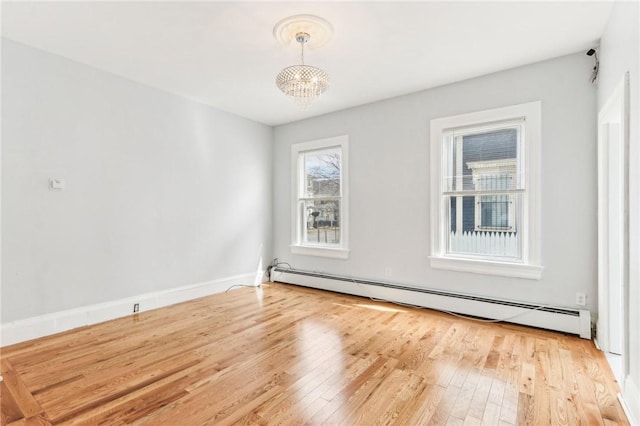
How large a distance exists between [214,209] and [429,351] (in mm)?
3393

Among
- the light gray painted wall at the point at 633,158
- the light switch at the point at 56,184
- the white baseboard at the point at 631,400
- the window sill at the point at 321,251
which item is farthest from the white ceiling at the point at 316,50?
the white baseboard at the point at 631,400

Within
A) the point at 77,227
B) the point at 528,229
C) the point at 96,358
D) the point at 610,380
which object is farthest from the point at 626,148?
the point at 77,227

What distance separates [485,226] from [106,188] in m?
4.27

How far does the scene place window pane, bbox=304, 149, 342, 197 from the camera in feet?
16.1

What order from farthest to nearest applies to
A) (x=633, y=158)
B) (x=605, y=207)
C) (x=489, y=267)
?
(x=489, y=267)
(x=605, y=207)
(x=633, y=158)

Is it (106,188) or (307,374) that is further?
(106,188)

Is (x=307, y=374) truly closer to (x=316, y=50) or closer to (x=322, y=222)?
(x=316, y=50)

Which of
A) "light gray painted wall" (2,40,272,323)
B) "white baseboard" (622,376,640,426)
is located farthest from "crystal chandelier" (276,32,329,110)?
"white baseboard" (622,376,640,426)

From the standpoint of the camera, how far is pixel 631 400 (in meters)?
1.80

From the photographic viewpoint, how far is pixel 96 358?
2555 mm

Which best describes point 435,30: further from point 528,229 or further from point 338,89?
point 528,229

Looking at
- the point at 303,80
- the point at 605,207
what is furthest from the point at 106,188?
the point at 605,207

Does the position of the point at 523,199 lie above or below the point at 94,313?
above

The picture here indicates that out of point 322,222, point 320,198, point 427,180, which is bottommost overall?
point 322,222
